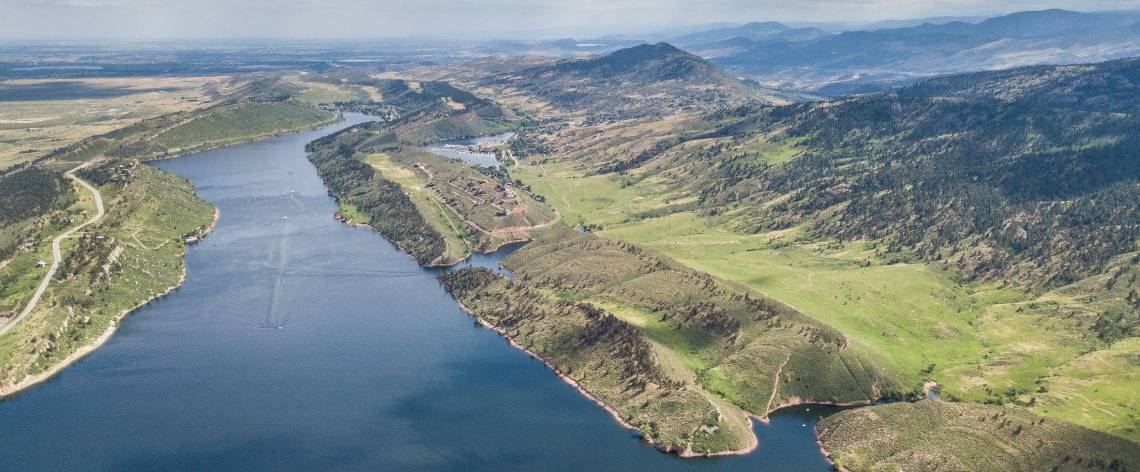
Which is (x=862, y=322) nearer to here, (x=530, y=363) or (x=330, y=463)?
(x=530, y=363)

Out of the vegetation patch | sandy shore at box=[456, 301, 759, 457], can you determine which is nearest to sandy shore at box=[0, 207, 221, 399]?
sandy shore at box=[456, 301, 759, 457]

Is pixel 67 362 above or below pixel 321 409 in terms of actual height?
above

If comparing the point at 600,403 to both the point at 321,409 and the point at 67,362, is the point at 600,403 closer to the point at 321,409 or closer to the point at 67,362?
the point at 321,409

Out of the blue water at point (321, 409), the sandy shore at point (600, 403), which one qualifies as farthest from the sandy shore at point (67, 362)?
the sandy shore at point (600, 403)

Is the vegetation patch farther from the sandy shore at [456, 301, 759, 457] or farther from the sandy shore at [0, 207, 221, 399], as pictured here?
the sandy shore at [0, 207, 221, 399]

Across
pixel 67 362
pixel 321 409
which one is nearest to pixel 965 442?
pixel 321 409

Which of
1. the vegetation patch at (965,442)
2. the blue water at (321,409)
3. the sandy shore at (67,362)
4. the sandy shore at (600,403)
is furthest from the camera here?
the sandy shore at (67,362)

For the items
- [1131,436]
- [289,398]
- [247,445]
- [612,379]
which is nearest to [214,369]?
[289,398]

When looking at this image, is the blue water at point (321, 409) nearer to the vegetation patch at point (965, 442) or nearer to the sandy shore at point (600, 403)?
the sandy shore at point (600, 403)
